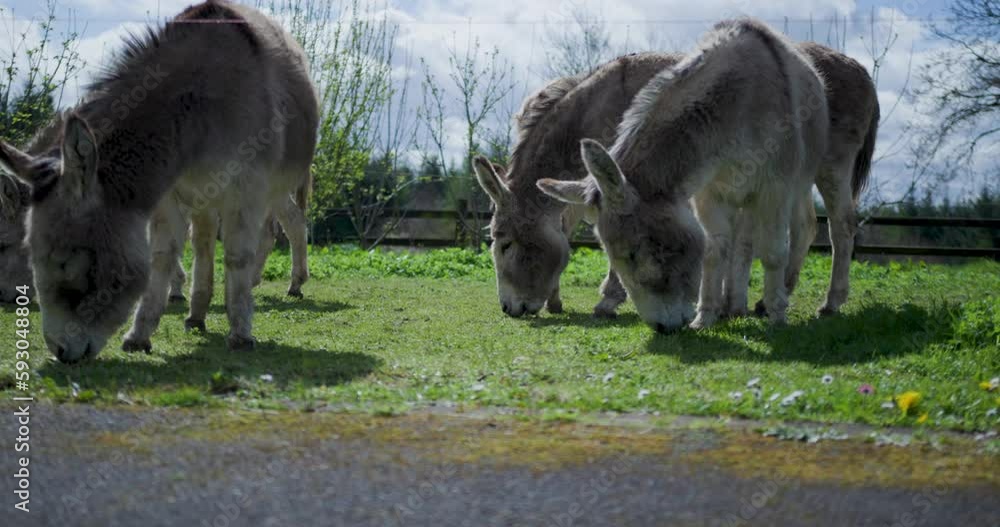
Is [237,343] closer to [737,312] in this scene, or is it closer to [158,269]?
[158,269]

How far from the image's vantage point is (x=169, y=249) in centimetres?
692

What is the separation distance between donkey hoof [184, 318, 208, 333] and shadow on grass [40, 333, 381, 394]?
0.93 metres

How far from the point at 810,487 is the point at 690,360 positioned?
8.96ft

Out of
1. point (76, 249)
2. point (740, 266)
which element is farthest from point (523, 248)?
point (76, 249)

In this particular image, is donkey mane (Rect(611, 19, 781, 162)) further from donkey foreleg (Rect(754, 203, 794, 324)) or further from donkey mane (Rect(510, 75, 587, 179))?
donkey mane (Rect(510, 75, 587, 179))

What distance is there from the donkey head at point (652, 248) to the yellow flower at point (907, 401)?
2.04 m

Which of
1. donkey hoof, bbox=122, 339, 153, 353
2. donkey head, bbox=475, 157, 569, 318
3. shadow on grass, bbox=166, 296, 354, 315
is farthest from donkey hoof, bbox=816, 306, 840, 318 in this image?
donkey hoof, bbox=122, 339, 153, 353

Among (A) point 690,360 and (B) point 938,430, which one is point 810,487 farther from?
(A) point 690,360

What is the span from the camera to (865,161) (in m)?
9.98

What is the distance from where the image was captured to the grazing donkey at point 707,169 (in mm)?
6668

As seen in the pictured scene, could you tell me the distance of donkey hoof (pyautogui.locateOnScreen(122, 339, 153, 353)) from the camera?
6.59 m

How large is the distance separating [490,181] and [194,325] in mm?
2626

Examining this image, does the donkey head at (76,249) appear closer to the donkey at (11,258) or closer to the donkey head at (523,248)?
the donkey head at (523,248)

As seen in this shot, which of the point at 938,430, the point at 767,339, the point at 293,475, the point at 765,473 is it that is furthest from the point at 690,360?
the point at 293,475
